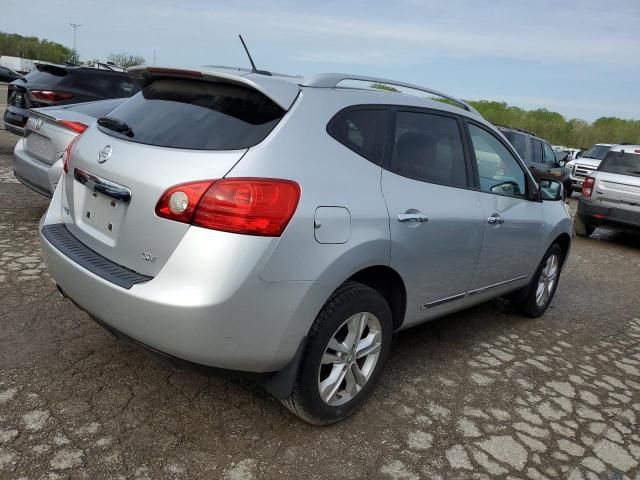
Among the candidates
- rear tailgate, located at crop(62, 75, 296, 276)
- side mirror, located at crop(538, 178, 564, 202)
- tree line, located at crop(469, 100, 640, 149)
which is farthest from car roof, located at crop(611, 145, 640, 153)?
tree line, located at crop(469, 100, 640, 149)

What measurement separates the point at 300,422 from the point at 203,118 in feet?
5.11

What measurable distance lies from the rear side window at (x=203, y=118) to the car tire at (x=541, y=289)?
10.2ft

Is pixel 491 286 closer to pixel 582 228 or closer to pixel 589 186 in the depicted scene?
pixel 589 186

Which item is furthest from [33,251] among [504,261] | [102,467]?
[504,261]

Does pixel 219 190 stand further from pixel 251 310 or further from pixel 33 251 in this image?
pixel 33 251

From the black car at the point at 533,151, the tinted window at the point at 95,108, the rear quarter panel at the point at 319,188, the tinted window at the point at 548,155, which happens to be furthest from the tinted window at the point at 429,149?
the tinted window at the point at 548,155

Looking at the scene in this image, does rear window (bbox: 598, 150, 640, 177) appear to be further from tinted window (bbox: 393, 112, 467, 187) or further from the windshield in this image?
the windshield

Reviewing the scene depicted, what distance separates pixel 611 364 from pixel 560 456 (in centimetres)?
161

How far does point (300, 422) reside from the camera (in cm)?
281

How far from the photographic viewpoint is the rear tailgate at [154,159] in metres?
Result: 2.31

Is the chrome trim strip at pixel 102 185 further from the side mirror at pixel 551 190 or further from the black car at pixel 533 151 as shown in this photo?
the black car at pixel 533 151

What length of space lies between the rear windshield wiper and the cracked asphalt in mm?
1104

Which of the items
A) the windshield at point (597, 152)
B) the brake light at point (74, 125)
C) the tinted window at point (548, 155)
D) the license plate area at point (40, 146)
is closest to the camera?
the brake light at point (74, 125)

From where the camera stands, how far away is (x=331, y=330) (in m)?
2.53
